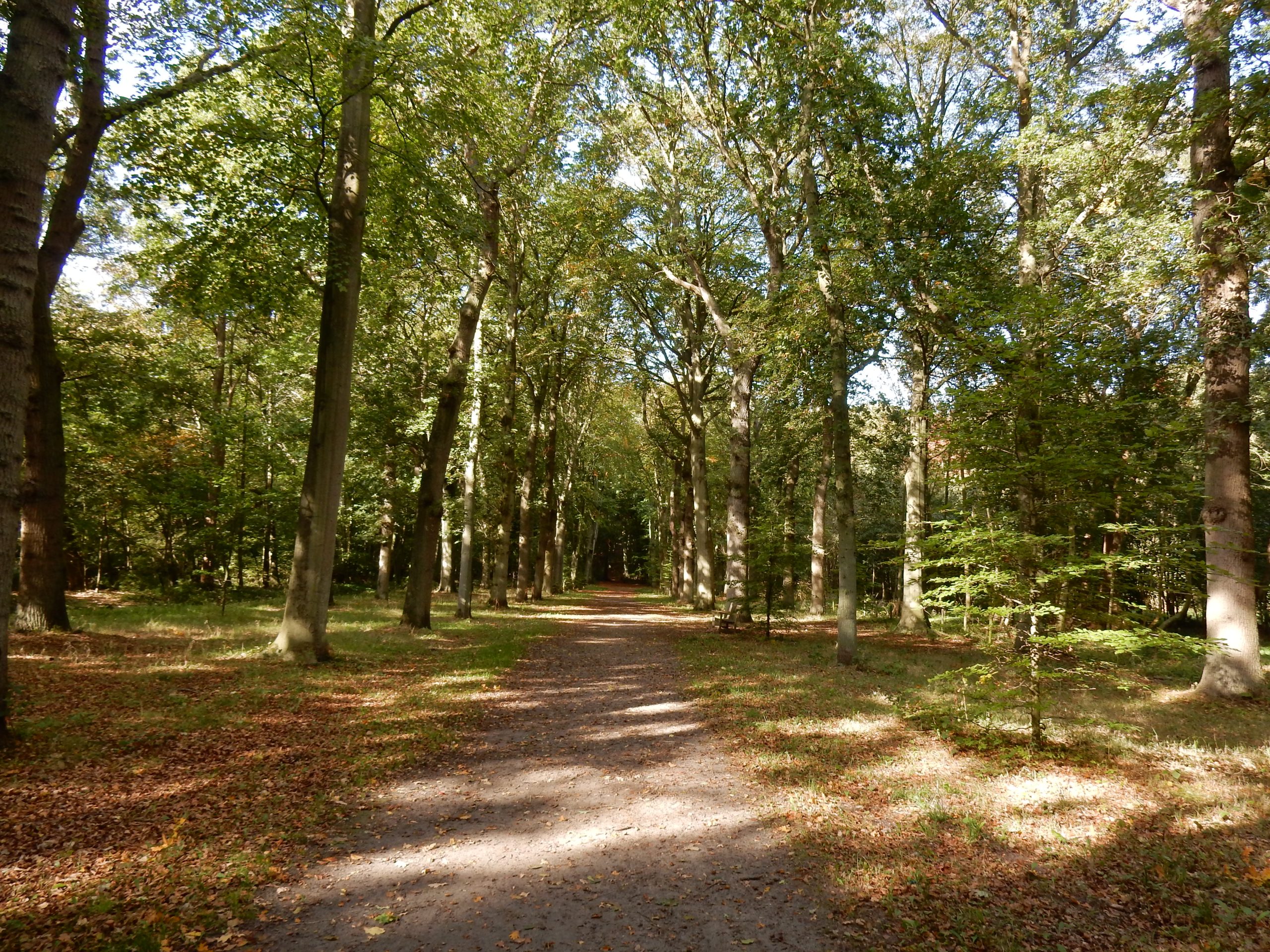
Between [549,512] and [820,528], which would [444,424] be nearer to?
[820,528]

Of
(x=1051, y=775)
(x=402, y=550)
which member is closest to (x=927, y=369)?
(x=1051, y=775)

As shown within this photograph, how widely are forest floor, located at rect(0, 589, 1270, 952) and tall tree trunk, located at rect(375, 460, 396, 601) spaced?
12447 millimetres

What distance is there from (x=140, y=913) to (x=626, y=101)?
797 inches

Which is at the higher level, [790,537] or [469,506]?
[469,506]

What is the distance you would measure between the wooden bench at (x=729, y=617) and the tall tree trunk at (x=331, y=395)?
1039cm

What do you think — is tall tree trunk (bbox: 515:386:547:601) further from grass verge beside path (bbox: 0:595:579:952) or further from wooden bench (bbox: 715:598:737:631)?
grass verge beside path (bbox: 0:595:579:952)

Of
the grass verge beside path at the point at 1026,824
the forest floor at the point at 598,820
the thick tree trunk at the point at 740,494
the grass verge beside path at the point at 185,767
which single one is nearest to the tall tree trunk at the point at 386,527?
the grass verge beside path at the point at 185,767

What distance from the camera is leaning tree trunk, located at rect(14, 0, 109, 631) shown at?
1077 cm

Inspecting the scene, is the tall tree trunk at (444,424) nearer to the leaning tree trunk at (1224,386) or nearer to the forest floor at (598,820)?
the forest floor at (598,820)

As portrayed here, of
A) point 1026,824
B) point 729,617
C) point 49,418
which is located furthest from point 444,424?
point 1026,824

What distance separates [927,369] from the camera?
16812 mm

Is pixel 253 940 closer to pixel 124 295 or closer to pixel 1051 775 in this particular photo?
pixel 1051 775

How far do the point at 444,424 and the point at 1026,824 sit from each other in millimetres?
13148

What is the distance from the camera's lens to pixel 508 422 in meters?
22.0
